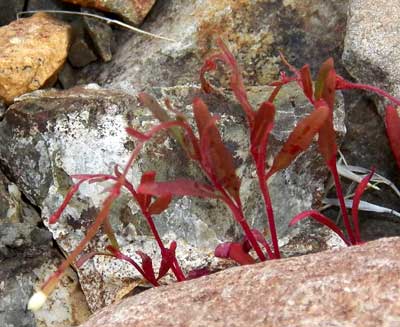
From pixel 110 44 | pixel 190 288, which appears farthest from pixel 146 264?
pixel 110 44

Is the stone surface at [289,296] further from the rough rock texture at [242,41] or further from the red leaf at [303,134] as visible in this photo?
the rough rock texture at [242,41]

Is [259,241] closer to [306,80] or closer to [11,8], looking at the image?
[306,80]

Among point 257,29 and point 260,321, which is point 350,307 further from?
point 257,29

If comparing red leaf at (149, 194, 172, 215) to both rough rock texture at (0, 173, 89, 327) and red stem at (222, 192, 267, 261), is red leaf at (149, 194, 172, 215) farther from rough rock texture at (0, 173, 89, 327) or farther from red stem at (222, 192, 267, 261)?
rough rock texture at (0, 173, 89, 327)

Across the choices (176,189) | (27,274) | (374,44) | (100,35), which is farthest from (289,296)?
(100,35)

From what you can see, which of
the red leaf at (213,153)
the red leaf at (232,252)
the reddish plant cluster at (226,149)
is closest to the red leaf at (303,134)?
the reddish plant cluster at (226,149)

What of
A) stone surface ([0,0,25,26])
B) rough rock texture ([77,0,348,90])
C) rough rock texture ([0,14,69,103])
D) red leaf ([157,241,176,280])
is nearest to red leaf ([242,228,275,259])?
red leaf ([157,241,176,280])
